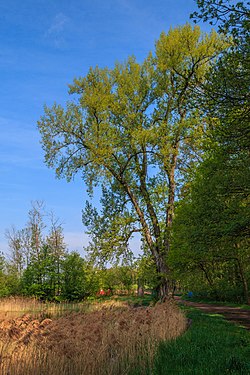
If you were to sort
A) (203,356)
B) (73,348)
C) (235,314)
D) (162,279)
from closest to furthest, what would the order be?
(73,348), (203,356), (235,314), (162,279)

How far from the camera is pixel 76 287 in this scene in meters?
29.3

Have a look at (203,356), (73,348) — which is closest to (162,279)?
(203,356)

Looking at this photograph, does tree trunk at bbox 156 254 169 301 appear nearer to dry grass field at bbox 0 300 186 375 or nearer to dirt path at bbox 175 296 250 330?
dirt path at bbox 175 296 250 330

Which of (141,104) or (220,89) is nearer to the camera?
(220,89)

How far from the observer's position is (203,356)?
27.5ft

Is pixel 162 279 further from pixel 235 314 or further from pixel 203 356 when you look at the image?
pixel 203 356

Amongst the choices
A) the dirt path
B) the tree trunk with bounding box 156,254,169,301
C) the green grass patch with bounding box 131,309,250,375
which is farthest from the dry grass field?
the tree trunk with bounding box 156,254,169,301

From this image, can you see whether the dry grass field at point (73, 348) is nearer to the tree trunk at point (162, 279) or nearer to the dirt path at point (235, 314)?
the dirt path at point (235, 314)

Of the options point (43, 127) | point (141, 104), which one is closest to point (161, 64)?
point (141, 104)

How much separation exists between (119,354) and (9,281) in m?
32.9

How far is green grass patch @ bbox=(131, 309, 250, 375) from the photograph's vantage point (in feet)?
23.6

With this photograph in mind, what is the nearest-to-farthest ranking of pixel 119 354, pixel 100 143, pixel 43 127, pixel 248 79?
pixel 119 354, pixel 248 79, pixel 100 143, pixel 43 127

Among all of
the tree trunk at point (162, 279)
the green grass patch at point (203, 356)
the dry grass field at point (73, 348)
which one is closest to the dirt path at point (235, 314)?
the tree trunk at point (162, 279)

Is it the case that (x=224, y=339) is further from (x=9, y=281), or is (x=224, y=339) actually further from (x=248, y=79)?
(x=9, y=281)
